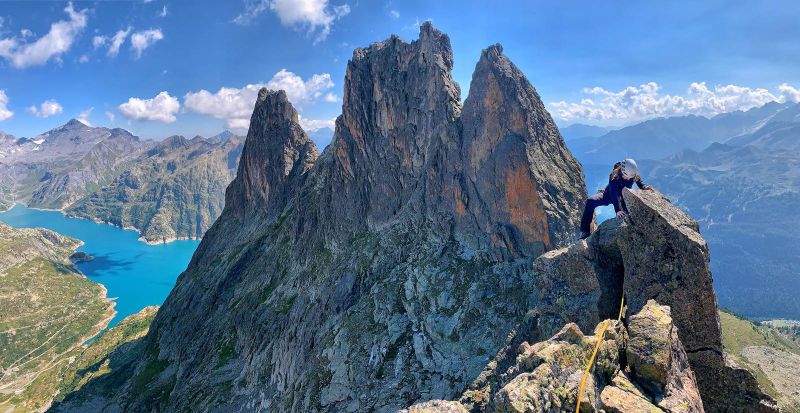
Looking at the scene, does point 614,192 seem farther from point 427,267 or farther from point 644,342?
point 427,267

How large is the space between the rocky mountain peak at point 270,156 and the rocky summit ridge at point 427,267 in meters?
22.8

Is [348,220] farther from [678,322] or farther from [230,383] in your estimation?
[678,322]

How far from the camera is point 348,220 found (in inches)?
3182

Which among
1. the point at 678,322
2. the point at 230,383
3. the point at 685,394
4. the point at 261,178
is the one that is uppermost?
the point at 261,178

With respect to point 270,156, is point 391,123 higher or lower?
lower

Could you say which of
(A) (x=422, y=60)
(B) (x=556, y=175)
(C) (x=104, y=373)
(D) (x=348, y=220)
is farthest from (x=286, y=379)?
(C) (x=104, y=373)

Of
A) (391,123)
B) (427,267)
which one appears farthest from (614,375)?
(391,123)

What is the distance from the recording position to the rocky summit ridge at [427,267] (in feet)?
71.1

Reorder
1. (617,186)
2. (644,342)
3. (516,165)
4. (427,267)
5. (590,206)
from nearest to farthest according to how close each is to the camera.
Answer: (644,342)
(617,186)
(590,206)
(516,165)
(427,267)

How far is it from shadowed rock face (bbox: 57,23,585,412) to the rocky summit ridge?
0.27 metres

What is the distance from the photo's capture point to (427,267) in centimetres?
5331

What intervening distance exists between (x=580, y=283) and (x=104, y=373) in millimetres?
184902

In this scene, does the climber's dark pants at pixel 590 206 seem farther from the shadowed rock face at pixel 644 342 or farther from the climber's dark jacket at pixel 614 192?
the shadowed rock face at pixel 644 342

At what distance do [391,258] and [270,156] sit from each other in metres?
92.5
